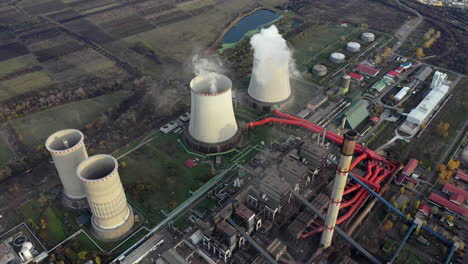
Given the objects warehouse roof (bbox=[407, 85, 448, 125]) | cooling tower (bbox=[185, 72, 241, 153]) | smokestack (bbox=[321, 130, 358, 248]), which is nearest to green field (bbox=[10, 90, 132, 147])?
cooling tower (bbox=[185, 72, 241, 153])

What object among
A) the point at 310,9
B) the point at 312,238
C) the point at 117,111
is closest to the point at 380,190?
the point at 312,238

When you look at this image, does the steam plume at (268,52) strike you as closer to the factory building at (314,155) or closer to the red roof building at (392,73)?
the factory building at (314,155)

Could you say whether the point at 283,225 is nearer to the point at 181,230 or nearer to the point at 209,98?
the point at 181,230

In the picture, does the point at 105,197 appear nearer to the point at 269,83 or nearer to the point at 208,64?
the point at 269,83

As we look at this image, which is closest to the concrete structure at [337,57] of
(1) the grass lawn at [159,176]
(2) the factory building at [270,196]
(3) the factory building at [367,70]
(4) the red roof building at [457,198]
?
(3) the factory building at [367,70]

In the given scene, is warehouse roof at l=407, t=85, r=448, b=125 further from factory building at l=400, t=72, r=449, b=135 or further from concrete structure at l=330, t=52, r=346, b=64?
concrete structure at l=330, t=52, r=346, b=64
